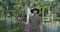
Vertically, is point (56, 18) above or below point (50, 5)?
below

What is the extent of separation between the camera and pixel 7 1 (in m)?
20.0

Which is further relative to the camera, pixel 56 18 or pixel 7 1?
pixel 7 1

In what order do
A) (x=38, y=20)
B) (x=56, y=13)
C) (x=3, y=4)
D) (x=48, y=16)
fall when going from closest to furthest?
(x=38, y=20) → (x=48, y=16) → (x=56, y=13) → (x=3, y=4)

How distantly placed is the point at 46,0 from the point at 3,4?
160 inches

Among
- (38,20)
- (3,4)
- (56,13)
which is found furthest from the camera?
(3,4)

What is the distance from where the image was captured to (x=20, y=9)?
62.0 ft

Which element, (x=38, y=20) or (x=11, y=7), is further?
(x=11, y=7)

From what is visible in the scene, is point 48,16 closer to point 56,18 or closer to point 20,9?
point 56,18

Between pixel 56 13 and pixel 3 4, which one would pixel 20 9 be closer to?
pixel 3 4

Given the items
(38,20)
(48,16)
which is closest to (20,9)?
(48,16)

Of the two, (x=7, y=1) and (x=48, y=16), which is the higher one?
(x=7, y=1)

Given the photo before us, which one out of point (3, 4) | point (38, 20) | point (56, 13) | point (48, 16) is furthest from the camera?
point (3, 4)

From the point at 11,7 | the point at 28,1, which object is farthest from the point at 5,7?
the point at 28,1

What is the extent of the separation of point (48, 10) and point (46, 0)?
4.22ft
